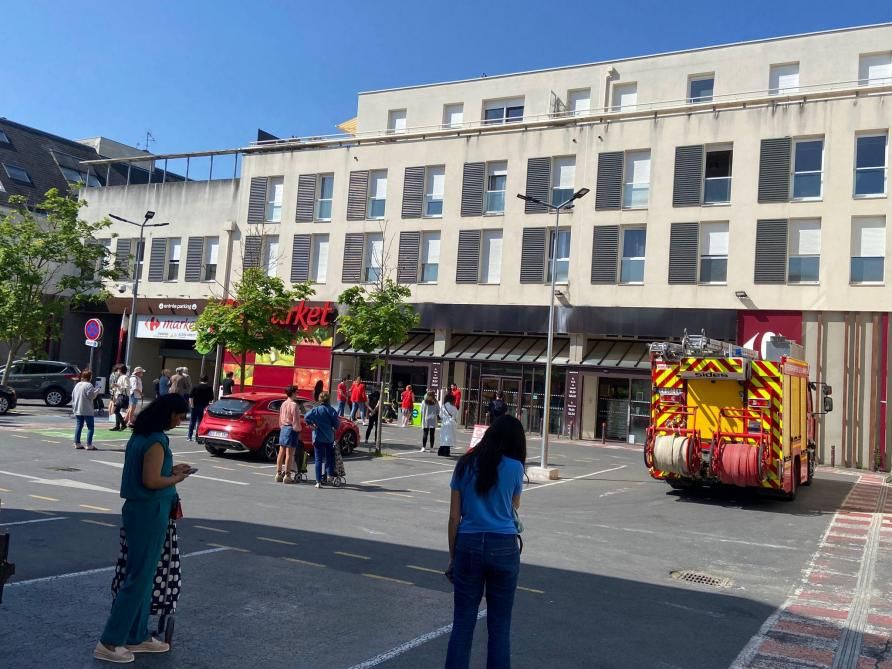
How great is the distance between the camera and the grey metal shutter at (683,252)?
27.8 meters

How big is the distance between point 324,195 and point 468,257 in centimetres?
840

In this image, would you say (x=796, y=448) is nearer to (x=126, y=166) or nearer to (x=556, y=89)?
(x=556, y=89)

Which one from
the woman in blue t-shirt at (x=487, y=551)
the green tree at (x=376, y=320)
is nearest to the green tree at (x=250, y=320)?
the green tree at (x=376, y=320)

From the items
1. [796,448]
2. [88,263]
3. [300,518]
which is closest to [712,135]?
[796,448]

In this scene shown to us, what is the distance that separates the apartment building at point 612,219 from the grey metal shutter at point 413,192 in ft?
0.47

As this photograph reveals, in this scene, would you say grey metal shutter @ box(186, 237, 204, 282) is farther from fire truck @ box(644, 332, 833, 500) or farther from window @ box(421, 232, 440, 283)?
fire truck @ box(644, 332, 833, 500)

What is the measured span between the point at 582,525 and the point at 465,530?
781 cm

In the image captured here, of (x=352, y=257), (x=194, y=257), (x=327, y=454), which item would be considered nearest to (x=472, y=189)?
(x=352, y=257)

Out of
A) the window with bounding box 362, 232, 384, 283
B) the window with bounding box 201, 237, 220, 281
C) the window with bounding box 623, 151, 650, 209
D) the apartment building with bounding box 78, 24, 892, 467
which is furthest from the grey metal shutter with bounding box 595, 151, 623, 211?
the window with bounding box 201, 237, 220, 281

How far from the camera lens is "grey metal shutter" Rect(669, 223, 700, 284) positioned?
91.2 ft

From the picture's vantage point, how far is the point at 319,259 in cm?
3581

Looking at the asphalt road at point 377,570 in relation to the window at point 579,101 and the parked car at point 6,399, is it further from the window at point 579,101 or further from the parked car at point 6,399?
the window at point 579,101

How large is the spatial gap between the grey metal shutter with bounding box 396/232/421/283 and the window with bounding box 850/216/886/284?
16008 mm

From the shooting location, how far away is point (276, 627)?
19.4ft
